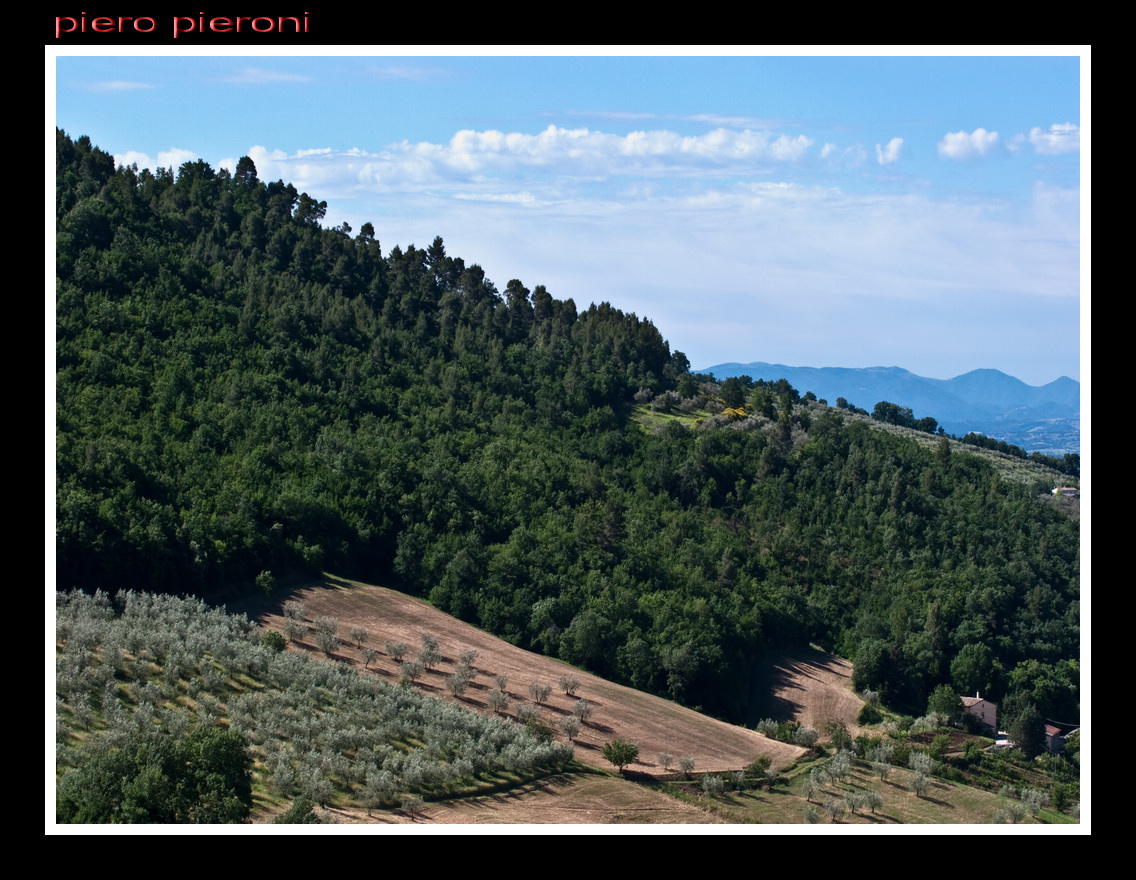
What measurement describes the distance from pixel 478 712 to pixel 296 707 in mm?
A: 8531

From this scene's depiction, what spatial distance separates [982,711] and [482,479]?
98.5 ft

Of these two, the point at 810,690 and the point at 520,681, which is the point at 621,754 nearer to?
the point at 520,681

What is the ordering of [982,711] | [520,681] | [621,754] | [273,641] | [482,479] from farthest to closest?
[482,479]
[982,711]
[520,681]
[273,641]
[621,754]

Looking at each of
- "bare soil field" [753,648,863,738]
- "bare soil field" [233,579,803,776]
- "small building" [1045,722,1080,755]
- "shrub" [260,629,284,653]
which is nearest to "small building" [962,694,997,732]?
"small building" [1045,722,1080,755]

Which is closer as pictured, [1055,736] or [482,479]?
[1055,736]

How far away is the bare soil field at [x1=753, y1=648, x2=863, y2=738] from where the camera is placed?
51.7m

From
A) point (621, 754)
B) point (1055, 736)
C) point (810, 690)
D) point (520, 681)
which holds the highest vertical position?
point (520, 681)

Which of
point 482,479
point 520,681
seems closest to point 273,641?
point 520,681

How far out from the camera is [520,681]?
45.5 meters

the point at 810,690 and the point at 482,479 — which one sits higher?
the point at 482,479

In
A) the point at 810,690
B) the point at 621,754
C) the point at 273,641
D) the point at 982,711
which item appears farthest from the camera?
the point at 810,690

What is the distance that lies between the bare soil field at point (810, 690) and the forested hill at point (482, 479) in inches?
61.5

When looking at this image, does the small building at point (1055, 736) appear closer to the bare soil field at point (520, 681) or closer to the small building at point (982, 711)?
the small building at point (982, 711)

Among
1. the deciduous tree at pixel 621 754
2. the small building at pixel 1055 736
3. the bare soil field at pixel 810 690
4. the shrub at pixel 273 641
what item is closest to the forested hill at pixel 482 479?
the bare soil field at pixel 810 690
